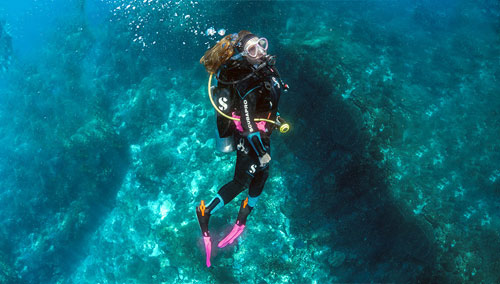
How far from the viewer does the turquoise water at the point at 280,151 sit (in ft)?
23.0

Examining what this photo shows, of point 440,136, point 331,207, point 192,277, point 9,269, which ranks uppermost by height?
point 440,136

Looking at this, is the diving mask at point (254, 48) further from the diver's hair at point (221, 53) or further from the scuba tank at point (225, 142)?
the scuba tank at point (225, 142)

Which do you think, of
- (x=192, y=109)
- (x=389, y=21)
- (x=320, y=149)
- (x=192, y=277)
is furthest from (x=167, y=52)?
(x=389, y=21)

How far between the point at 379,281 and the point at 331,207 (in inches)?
85.9

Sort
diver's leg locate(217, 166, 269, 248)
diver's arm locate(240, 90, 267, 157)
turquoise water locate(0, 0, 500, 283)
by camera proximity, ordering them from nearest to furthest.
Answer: diver's arm locate(240, 90, 267, 157), diver's leg locate(217, 166, 269, 248), turquoise water locate(0, 0, 500, 283)

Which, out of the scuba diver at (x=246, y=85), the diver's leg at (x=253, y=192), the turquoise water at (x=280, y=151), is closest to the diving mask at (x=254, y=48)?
the scuba diver at (x=246, y=85)

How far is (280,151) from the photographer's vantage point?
8195mm

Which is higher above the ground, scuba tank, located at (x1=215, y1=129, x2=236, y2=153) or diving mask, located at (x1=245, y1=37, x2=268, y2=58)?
diving mask, located at (x1=245, y1=37, x2=268, y2=58)

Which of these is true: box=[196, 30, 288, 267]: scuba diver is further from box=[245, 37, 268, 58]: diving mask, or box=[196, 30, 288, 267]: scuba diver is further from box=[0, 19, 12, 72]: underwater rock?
box=[0, 19, 12, 72]: underwater rock

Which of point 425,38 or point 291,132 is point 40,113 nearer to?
point 291,132

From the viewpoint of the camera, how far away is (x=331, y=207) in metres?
7.34

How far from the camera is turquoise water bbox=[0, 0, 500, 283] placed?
7.00 metres

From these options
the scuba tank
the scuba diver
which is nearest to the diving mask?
Answer: the scuba diver

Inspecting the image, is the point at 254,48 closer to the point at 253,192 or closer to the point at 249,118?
the point at 249,118
